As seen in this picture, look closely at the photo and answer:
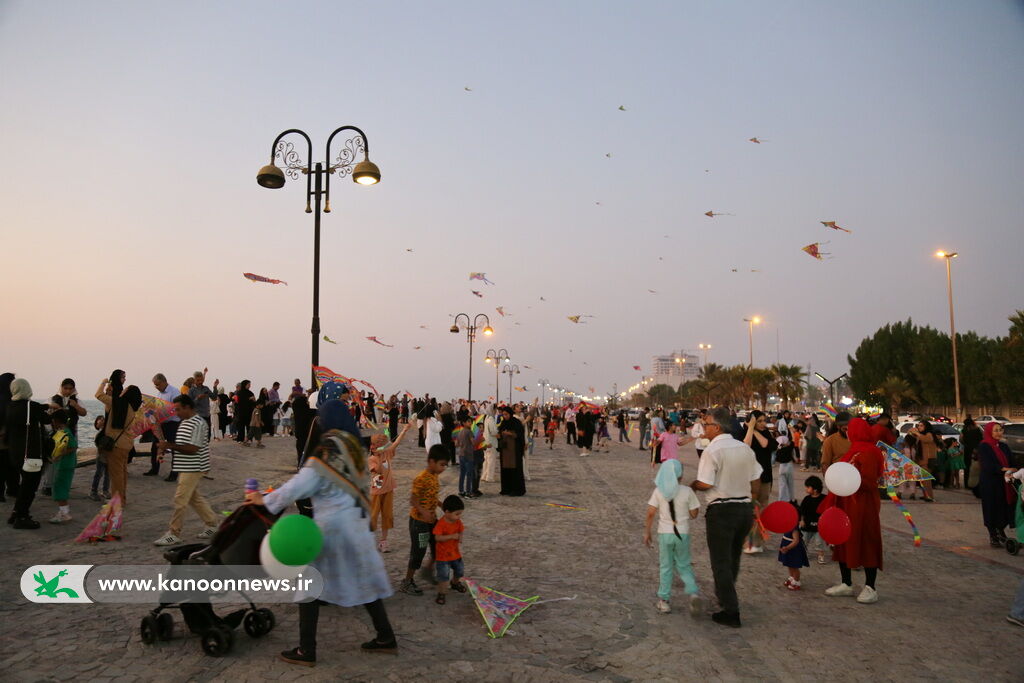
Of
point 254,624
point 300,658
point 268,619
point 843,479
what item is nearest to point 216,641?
point 254,624

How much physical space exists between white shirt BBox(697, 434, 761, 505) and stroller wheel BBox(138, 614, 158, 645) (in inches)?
181

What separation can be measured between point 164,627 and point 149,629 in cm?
10

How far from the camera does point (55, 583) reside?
581 centimetres

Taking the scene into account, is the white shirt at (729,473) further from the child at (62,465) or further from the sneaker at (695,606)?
the child at (62,465)

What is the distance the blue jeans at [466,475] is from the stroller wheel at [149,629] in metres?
7.91

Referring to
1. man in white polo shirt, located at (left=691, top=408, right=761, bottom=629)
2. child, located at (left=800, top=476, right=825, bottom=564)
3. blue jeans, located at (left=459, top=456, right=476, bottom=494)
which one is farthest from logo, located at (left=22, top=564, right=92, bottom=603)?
child, located at (left=800, top=476, right=825, bottom=564)

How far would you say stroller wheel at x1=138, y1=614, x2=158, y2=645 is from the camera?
181 inches

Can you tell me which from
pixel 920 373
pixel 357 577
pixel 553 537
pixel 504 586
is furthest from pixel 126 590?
pixel 920 373

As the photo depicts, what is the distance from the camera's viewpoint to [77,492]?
10242 mm

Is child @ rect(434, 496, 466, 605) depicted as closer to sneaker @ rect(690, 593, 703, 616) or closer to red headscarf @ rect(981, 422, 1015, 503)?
sneaker @ rect(690, 593, 703, 616)

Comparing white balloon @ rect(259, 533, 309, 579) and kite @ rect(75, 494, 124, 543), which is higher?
white balloon @ rect(259, 533, 309, 579)

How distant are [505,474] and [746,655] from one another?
855cm

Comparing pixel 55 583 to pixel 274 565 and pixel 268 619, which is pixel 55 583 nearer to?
pixel 268 619

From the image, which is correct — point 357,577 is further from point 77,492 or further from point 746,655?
point 77,492
